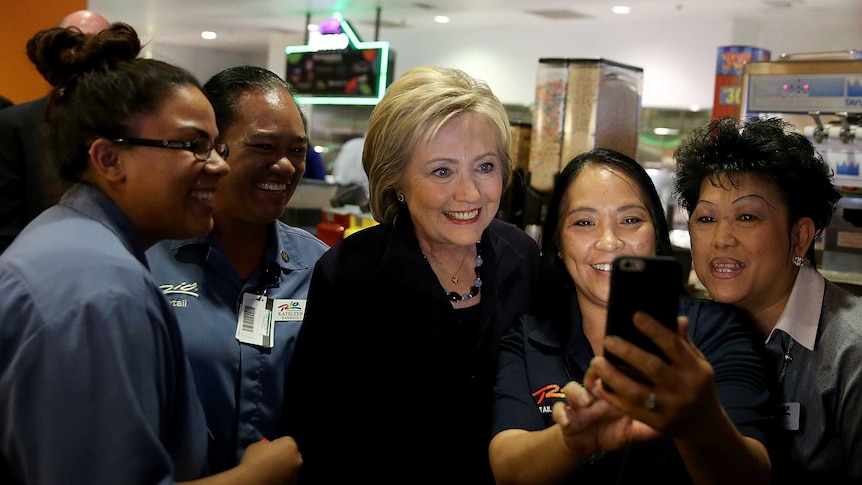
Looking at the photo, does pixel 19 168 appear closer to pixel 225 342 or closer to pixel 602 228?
pixel 225 342

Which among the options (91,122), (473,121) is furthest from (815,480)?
(91,122)

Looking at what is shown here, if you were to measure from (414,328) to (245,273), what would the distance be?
0.47 meters

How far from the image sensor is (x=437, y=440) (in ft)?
5.74

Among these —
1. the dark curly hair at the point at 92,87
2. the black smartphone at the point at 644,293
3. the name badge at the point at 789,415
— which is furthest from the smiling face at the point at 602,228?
the dark curly hair at the point at 92,87

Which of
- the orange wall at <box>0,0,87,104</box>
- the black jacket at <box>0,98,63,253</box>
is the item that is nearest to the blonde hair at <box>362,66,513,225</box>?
the black jacket at <box>0,98,63,253</box>

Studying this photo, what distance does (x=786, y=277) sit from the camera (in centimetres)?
177

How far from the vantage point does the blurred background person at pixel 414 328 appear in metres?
1.75

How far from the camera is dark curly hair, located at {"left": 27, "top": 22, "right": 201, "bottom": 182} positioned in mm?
1396

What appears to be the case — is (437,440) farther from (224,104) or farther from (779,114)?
(779,114)

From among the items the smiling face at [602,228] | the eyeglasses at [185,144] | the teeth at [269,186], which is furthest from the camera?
the teeth at [269,186]

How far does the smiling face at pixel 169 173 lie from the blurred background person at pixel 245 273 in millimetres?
393

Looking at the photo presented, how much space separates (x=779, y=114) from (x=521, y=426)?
248 centimetres

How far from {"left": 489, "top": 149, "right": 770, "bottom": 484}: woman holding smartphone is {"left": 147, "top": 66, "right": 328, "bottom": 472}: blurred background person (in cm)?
56

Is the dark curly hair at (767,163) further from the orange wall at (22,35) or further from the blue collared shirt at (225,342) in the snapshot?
the orange wall at (22,35)
